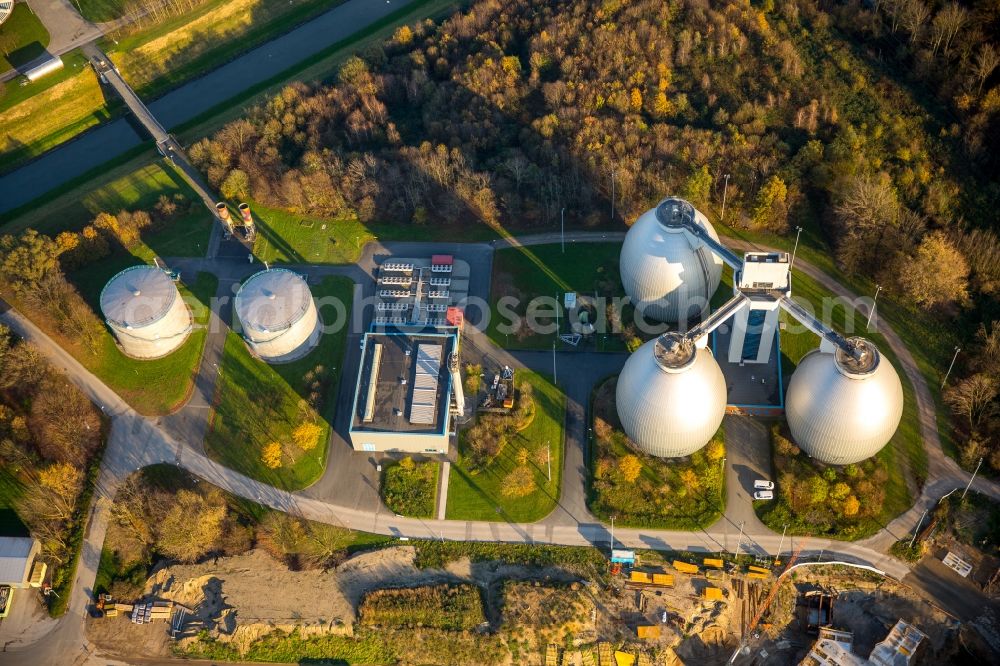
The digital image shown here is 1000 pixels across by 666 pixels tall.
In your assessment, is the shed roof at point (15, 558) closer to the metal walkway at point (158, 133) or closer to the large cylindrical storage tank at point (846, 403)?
the metal walkway at point (158, 133)

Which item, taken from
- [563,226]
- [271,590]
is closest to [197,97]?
[563,226]

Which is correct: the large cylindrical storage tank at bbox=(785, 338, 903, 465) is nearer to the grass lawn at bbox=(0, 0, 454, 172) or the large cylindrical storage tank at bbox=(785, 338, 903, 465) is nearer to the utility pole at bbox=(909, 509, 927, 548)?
the utility pole at bbox=(909, 509, 927, 548)

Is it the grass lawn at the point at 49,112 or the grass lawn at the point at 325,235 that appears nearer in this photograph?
the grass lawn at the point at 325,235

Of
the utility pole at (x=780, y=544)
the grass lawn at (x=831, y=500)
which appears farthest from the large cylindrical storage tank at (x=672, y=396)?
the utility pole at (x=780, y=544)

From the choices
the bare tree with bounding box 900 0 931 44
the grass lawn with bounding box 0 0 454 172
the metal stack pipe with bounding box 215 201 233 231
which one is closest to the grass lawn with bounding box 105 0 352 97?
the grass lawn with bounding box 0 0 454 172

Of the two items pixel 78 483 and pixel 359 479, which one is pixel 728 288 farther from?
pixel 78 483
